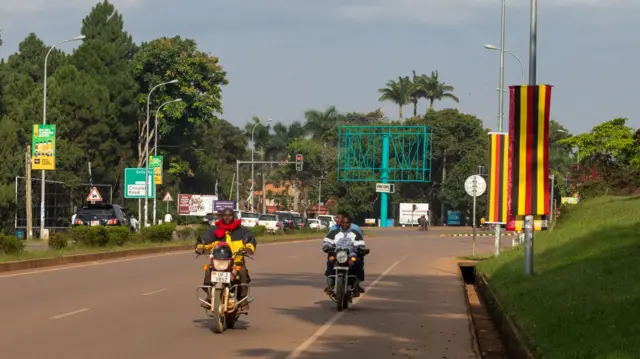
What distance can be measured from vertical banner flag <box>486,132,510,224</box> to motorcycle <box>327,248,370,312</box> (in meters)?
15.2

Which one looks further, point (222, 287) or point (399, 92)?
point (399, 92)

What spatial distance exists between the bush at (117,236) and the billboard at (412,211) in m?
78.8

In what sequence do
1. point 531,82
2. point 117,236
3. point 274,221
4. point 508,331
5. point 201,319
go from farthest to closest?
point 274,221
point 117,236
point 531,82
point 201,319
point 508,331

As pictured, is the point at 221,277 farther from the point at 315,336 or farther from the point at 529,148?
the point at 529,148

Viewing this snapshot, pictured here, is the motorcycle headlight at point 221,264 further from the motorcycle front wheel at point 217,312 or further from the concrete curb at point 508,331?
the concrete curb at point 508,331

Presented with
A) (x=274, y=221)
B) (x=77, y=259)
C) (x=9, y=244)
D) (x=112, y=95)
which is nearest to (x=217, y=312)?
(x=9, y=244)

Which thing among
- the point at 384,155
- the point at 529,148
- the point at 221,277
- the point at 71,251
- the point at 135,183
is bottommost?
the point at 71,251

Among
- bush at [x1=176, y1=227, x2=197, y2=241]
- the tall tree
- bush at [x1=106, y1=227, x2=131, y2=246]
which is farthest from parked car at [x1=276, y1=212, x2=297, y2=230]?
bush at [x1=106, y1=227, x2=131, y2=246]

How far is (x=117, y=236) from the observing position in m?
38.6

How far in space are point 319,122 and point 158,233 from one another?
8536 centimetres

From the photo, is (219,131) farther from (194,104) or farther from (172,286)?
(172,286)

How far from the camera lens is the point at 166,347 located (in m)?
12.9

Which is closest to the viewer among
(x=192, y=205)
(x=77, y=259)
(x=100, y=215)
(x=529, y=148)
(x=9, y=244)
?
(x=529, y=148)

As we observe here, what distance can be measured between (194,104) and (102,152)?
8.56 m
